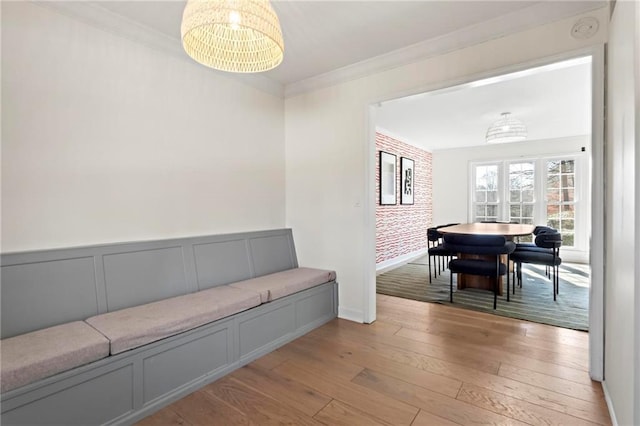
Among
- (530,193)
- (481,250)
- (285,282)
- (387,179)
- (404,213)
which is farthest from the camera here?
(530,193)

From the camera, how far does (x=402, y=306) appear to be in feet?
12.2

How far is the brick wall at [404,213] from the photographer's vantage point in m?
5.59

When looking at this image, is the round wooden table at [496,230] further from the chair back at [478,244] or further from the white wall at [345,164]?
the white wall at [345,164]

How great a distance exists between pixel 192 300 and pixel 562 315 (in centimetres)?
373

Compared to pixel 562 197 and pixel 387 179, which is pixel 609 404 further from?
pixel 562 197

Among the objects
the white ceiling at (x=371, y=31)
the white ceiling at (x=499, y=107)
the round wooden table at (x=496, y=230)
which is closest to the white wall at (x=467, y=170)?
the white ceiling at (x=499, y=107)

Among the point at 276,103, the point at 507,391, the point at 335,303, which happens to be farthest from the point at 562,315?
the point at 276,103

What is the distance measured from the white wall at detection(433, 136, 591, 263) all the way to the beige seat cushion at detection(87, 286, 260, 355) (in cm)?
656

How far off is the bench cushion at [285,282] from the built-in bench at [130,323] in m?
0.01

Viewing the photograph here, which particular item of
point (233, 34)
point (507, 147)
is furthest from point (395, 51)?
point (507, 147)

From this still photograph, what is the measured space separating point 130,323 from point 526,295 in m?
4.42

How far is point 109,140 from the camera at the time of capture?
7.52 feet

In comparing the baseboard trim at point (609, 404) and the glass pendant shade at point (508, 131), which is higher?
the glass pendant shade at point (508, 131)

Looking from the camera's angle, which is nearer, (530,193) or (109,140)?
(109,140)
